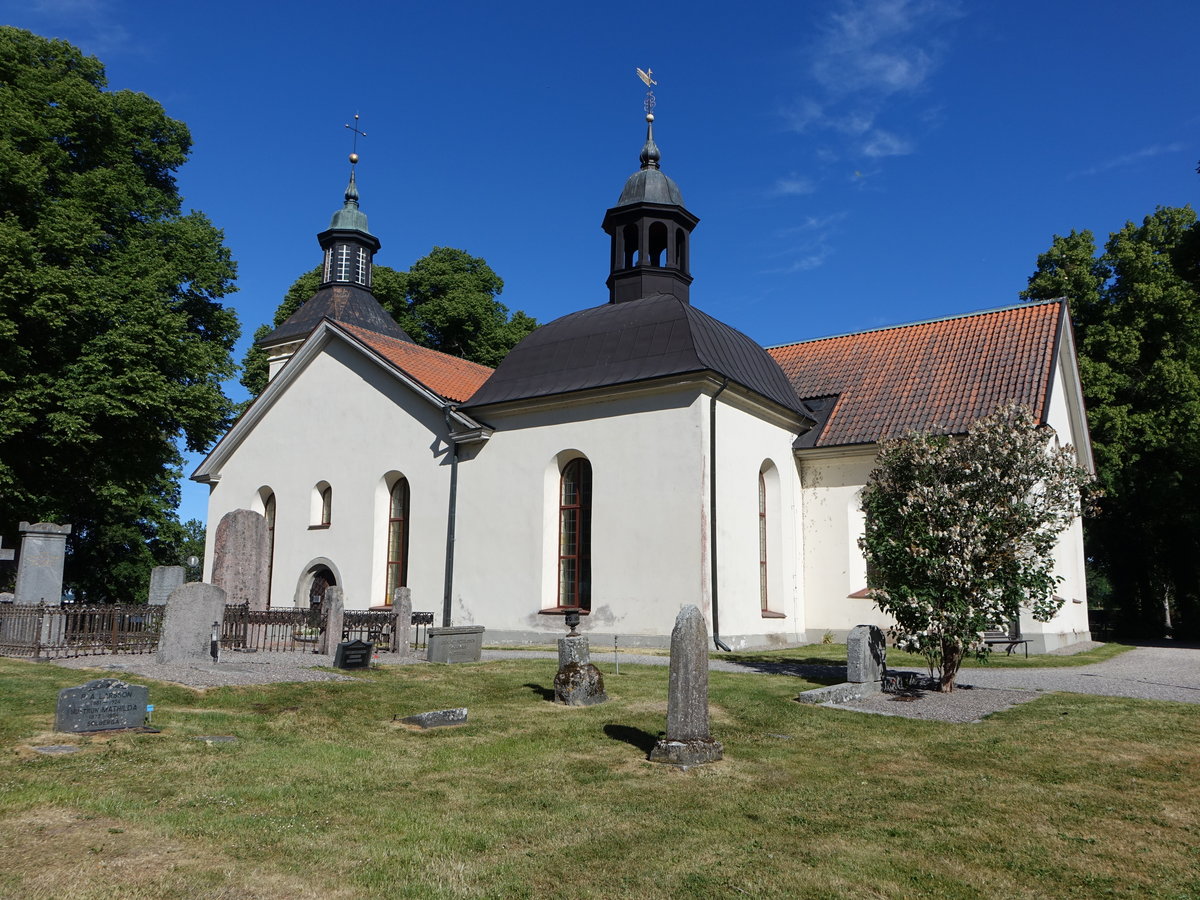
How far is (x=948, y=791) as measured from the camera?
7.26 metres

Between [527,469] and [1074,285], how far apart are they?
20476mm

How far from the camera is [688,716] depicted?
324 inches

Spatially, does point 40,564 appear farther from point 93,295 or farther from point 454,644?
point 454,644

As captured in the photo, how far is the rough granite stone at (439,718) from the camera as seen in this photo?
9.89 meters

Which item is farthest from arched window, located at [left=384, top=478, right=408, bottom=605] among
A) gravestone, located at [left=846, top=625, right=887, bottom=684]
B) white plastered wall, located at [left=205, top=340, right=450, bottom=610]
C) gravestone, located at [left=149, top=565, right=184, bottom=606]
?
gravestone, located at [left=846, top=625, right=887, bottom=684]

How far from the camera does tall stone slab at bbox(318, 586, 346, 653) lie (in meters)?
16.8

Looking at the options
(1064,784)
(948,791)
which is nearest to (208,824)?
(948,791)

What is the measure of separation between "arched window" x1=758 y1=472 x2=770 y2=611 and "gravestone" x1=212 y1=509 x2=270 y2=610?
38.2 ft

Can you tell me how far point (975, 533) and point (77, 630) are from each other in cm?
1397

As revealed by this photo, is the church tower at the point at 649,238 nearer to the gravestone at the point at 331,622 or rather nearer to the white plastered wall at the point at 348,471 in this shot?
the white plastered wall at the point at 348,471

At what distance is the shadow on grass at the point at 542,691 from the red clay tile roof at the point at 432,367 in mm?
→ 11492

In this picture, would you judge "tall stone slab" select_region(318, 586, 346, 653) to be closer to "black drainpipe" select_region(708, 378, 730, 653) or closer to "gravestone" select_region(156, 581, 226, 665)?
"gravestone" select_region(156, 581, 226, 665)

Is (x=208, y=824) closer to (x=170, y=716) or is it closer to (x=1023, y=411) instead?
(x=170, y=716)

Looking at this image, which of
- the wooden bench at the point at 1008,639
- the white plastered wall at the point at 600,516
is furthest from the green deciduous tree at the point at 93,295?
the wooden bench at the point at 1008,639
